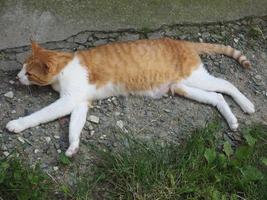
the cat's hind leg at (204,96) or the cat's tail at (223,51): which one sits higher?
the cat's tail at (223,51)

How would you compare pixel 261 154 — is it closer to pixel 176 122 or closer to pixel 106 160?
pixel 176 122

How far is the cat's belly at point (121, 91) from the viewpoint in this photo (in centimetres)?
384

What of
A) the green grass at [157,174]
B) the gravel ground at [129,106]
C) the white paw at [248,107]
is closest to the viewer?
the green grass at [157,174]

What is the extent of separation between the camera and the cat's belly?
3.84 metres

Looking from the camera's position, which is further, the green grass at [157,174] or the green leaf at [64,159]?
the green leaf at [64,159]

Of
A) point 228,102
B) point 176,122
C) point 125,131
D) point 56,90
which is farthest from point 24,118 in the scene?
point 228,102

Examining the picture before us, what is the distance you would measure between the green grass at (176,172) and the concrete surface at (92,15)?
1006 millimetres

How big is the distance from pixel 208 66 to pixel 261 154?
87cm

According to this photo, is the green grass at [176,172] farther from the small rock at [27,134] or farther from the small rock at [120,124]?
the small rock at [27,134]

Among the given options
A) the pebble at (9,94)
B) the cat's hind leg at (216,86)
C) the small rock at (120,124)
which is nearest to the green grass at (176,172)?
the small rock at (120,124)

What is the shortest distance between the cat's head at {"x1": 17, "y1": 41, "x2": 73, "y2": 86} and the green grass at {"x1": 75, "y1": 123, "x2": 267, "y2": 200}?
2.02ft

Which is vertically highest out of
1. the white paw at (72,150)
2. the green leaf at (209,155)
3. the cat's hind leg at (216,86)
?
the cat's hind leg at (216,86)

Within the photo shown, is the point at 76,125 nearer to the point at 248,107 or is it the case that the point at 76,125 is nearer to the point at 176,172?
the point at 176,172

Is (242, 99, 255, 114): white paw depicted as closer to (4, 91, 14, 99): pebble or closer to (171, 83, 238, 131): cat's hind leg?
(171, 83, 238, 131): cat's hind leg
